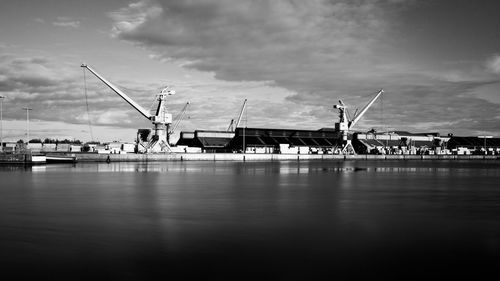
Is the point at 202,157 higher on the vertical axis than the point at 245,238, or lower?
lower

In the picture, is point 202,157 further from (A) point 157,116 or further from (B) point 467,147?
(B) point 467,147

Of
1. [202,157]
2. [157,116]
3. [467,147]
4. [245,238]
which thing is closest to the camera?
[245,238]

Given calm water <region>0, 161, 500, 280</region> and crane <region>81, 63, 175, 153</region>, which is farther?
crane <region>81, 63, 175, 153</region>

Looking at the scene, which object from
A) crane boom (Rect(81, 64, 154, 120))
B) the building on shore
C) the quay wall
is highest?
crane boom (Rect(81, 64, 154, 120))

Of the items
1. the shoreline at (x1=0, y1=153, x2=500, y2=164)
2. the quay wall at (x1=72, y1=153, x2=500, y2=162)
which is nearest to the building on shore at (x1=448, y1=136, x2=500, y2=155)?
the shoreline at (x1=0, y1=153, x2=500, y2=164)

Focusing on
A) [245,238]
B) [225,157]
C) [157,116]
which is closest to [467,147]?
[225,157]

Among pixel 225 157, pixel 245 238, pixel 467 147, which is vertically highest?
pixel 467 147

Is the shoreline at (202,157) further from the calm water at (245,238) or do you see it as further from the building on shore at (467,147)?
the calm water at (245,238)

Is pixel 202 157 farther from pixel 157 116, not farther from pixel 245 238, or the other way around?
pixel 245 238

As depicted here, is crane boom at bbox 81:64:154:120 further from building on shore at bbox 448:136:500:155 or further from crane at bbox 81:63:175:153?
building on shore at bbox 448:136:500:155

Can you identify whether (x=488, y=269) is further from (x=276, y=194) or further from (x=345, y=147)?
(x=345, y=147)

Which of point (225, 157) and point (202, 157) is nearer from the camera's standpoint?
point (202, 157)

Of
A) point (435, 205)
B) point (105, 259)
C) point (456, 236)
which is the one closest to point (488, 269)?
point (456, 236)

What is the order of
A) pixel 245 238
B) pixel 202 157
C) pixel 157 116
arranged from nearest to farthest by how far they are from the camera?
pixel 245 238 < pixel 157 116 < pixel 202 157
